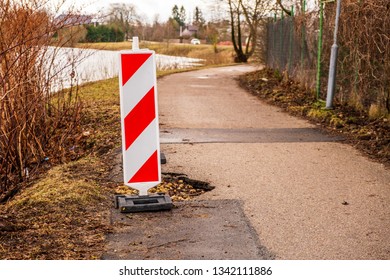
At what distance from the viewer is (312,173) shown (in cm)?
698

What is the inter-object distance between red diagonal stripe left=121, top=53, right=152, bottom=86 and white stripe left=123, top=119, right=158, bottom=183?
495mm

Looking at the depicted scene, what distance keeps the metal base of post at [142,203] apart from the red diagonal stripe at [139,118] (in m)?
0.51

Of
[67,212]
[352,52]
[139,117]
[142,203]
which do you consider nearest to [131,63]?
[139,117]

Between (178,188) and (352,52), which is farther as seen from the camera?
(352,52)

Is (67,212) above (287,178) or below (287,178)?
above

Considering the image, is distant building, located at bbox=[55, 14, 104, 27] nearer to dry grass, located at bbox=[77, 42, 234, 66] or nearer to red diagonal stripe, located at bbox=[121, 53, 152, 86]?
red diagonal stripe, located at bbox=[121, 53, 152, 86]

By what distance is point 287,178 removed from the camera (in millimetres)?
6719

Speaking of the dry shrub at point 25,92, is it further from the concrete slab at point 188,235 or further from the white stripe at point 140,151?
the concrete slab at point 188,235

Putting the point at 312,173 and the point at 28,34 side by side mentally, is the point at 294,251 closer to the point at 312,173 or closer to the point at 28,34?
the point at 312,173

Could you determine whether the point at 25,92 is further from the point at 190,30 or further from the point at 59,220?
the point at 190,30

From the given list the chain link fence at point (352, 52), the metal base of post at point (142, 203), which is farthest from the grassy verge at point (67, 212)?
the chain link fence at point (352, 52)

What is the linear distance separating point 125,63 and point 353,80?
7.12 meters

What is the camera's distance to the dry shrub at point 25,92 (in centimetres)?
688

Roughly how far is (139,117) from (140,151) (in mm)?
327
